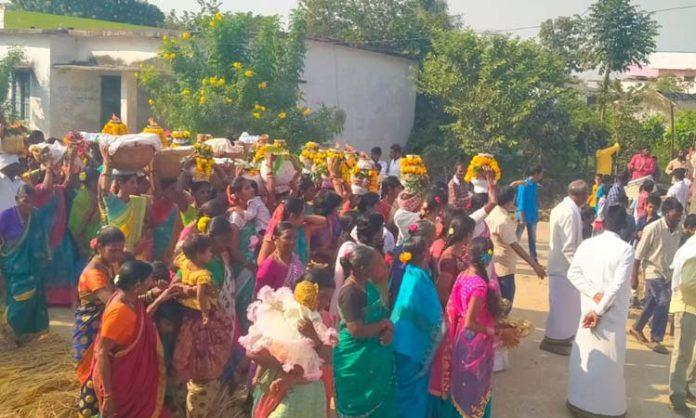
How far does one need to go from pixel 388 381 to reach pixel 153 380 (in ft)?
5.04

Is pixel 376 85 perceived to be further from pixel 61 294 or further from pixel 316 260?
pixel 316 260

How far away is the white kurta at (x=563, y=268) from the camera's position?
774 centimetres

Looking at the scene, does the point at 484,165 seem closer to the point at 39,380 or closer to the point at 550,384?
the point at 550,384

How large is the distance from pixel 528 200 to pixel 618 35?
1427cm

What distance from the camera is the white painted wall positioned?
19031 mm

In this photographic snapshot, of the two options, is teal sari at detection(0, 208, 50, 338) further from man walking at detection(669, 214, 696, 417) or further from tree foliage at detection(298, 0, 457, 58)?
tree foliage at detection(298, 0, 457, 58)

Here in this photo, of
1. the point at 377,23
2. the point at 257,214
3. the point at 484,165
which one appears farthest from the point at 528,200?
the point at 377,23

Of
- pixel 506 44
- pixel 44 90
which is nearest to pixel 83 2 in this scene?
pixel 44 90

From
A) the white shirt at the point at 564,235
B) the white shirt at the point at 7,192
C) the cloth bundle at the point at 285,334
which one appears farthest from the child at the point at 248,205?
the white shirt at the point at 564,235

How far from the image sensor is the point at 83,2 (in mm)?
47719

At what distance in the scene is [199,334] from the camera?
5070 mm

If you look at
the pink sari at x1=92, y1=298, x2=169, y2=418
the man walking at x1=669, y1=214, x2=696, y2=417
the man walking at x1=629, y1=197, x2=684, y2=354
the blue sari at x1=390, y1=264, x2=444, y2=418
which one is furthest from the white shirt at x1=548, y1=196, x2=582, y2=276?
the pink sari at x1=92, y1=298, x2=169, y2=418

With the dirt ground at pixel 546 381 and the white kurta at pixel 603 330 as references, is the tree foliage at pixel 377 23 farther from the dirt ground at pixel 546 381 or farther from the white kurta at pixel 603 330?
the white kurta at pixel 603 330

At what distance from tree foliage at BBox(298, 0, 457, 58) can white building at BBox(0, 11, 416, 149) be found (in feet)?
14.3
